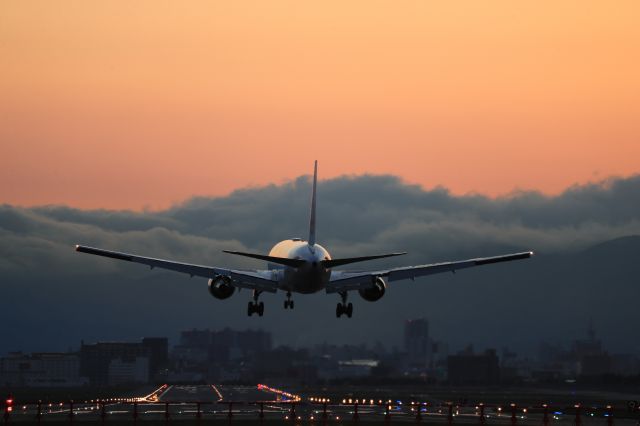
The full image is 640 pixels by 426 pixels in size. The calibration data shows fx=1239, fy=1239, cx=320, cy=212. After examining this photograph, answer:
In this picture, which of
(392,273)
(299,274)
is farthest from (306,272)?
(392,273)

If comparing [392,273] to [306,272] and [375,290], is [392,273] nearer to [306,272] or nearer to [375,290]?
[375,290]

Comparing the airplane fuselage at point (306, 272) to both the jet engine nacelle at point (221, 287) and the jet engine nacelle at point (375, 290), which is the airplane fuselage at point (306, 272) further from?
the jet engine nacelle at point (375, 290)

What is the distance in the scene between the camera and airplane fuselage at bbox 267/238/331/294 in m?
87.6

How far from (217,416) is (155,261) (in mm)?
15401

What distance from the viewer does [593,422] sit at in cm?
9462

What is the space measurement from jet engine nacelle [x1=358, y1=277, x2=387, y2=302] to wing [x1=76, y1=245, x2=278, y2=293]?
711 cm

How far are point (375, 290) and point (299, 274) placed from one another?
8931 millimetres

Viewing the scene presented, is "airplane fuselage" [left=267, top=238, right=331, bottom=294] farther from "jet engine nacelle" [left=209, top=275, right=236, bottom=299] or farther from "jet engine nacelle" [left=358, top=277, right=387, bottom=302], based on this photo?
"jet engine nacelle" [left=358, top=277, right=387, bottom=302]

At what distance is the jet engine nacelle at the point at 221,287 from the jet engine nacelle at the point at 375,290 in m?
10.3

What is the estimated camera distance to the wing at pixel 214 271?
92812 mm

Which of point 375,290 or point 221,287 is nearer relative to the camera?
point 221,287

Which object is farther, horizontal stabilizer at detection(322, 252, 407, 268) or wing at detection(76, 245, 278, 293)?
wing at detection(76, 245, 278, 293)

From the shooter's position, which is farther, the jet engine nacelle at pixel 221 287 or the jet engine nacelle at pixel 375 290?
the jet engine nacelle at pixel 375 290

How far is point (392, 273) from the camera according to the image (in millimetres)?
97062
